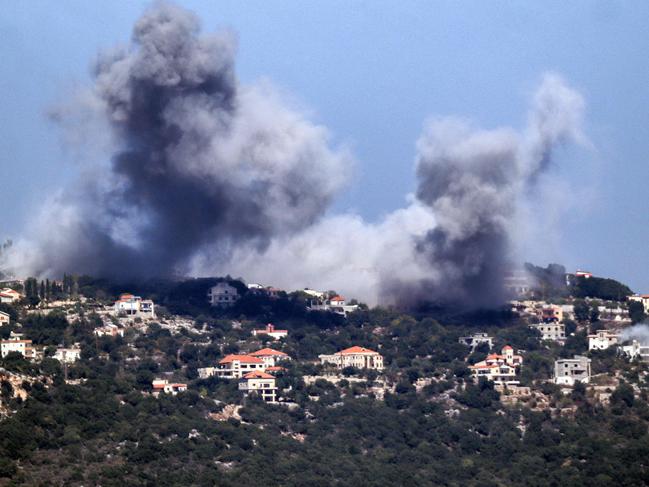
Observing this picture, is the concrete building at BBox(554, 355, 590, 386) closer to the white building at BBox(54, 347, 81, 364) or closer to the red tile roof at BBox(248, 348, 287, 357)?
the red tile roof at BBox(248, 348, 287, 357)

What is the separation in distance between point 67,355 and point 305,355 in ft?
45.0

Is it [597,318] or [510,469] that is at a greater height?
[597,318]

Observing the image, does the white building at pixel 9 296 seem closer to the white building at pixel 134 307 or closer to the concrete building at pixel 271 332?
the white building at pixel 134 307

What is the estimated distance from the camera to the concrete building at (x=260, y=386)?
108750 mm

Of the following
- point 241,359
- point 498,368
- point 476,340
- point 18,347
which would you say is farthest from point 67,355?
point 476,340

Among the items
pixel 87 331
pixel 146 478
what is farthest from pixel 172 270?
pixel 146 478

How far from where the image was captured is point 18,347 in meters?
107

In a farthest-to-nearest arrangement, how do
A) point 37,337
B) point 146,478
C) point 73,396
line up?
point 37,337, point 73,396, point 146,478

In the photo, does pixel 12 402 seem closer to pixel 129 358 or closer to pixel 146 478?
pixel 146 478

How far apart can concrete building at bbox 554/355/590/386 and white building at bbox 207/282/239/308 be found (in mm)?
16793

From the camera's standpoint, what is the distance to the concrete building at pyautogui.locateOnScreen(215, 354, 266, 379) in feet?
364

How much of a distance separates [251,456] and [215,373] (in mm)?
12850

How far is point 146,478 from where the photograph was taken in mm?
93000

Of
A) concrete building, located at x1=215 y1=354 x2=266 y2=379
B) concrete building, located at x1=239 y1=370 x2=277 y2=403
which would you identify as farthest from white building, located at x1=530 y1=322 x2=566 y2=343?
concrete building, located at x1=239 y1=370 x2=277 y2=403
